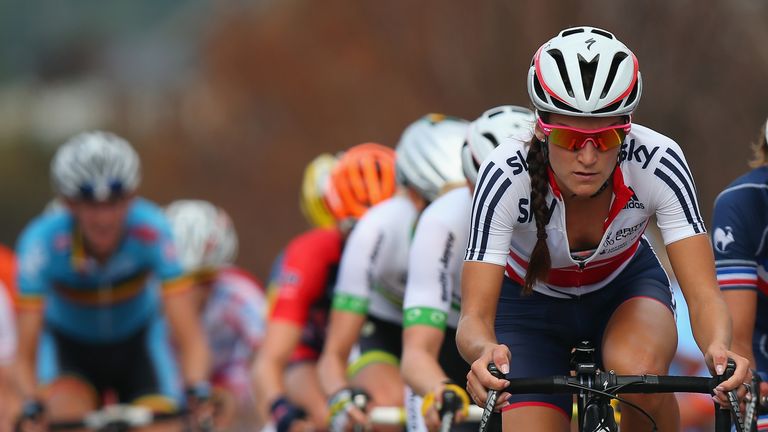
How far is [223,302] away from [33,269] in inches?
Answer: 145

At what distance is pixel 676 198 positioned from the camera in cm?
589

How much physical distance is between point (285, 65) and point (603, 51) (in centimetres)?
2309

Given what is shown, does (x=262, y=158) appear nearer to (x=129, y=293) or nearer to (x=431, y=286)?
(x=129, y=293)

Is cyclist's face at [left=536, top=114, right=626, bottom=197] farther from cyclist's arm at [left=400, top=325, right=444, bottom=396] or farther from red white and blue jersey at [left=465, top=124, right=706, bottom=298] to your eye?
cyclist's arm at [left=400, top=325, right=444, bottom=396]

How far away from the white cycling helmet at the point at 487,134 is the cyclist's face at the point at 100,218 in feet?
11.7

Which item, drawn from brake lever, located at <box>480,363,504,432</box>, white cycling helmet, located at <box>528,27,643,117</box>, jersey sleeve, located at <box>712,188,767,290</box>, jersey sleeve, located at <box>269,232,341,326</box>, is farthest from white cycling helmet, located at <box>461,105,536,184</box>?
jersey sleeve, located at <box>269,232,341,326</box>

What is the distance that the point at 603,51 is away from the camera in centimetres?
584

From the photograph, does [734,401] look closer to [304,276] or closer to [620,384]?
[620,384]

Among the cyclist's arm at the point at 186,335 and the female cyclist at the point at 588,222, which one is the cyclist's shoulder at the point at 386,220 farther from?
the female cyclist at the point at 588,222

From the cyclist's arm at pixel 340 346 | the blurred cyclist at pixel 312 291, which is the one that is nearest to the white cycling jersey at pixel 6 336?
the blurred cyclist at pixel 312 291

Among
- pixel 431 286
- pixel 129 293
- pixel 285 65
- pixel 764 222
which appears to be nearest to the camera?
pixel 764 222

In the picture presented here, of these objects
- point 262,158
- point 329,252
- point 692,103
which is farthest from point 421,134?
point 262,158

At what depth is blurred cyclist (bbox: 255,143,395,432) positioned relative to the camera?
9680 mm

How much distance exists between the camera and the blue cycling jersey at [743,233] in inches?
270
